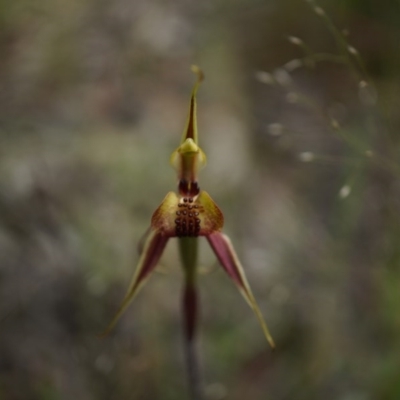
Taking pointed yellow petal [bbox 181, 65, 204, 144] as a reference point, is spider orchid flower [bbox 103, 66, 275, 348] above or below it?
below

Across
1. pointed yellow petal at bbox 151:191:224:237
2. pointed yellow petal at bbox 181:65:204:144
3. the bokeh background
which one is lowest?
the bokeh background

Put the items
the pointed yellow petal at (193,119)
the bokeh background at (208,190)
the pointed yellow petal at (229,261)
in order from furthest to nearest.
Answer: the bokeh background at (208,190) < the pointed yellow petal at (229,261) < the pointed yellow petal at (193,119)

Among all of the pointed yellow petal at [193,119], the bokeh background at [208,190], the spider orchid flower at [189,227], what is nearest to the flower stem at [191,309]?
the spider orchid flower at [189,227]

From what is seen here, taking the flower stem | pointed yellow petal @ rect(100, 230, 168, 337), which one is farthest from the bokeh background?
pointed yellow petal @ rect(100, 230, 168, 337)

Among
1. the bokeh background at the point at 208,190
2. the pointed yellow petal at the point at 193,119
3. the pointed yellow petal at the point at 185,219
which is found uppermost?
the pointed yellow petal at the point at 193,119

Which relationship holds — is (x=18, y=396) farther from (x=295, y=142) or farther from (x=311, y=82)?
(x=311, y=82)

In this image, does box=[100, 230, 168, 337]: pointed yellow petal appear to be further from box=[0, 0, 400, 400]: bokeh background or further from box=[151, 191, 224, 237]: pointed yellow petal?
box=[0, 0, 400, 400]: bokeh background

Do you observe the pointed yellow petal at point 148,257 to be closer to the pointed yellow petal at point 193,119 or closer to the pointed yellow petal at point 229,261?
the pointed yellow petal at point 229,261
